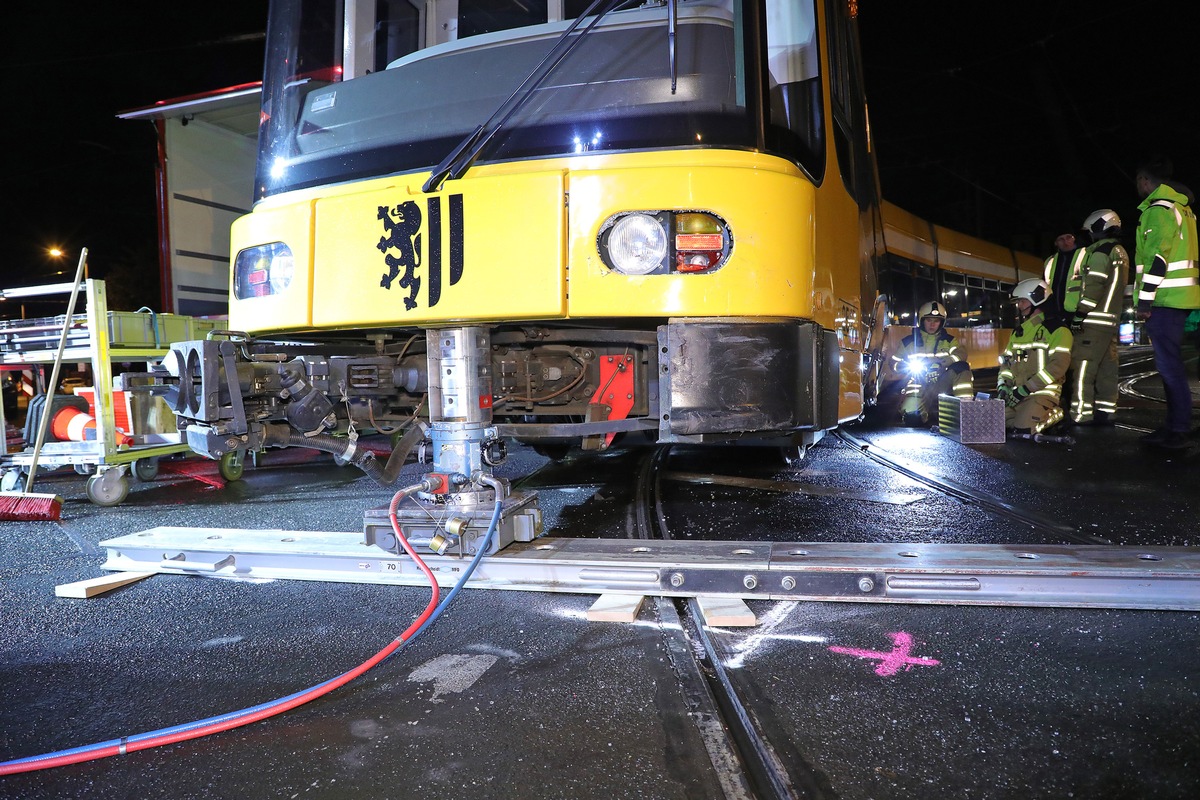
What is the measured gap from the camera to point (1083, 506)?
3496 millimetres

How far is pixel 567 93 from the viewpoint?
2.36 m

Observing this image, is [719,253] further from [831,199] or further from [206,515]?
[206,515]

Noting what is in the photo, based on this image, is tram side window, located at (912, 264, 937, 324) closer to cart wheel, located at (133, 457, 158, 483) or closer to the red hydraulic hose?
cart wheel, located at (133, 457, 158, 483)

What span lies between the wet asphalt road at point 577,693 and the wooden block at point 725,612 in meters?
0.04

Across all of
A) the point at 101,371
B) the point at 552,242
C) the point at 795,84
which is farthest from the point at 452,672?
the point at 101,371

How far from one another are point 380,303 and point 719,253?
112 cm

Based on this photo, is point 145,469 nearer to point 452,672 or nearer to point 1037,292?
point 452,672

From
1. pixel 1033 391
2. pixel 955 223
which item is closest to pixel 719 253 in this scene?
pixel 1033 391

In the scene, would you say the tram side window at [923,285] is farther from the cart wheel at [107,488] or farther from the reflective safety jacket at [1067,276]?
the cart wheel at [107,488]

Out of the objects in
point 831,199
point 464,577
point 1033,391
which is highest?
point 831,199

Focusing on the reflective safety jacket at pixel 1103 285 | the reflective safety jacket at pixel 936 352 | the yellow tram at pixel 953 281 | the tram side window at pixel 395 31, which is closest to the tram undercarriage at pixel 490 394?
the tram side window at pixel 395 31

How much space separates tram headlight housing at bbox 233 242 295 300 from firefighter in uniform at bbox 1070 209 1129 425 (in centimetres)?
682

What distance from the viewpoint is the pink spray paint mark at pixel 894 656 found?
1.77 meters

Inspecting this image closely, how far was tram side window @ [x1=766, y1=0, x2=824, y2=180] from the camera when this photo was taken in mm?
2350
